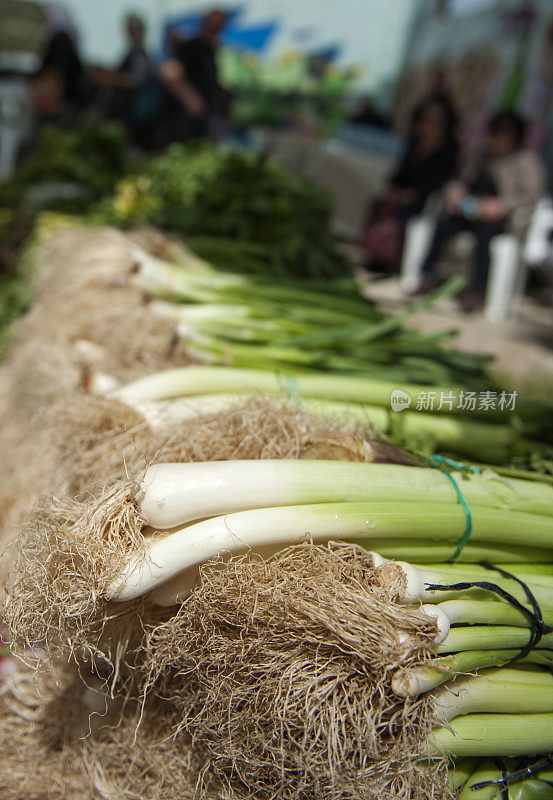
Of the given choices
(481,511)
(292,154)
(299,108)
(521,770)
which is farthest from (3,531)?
(299,108)

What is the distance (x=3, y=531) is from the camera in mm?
2012

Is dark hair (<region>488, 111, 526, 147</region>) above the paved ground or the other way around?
above

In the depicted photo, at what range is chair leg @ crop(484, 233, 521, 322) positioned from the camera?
20.8ft

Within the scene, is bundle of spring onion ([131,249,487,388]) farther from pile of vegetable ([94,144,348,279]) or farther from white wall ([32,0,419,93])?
white wall ([32,0,419,93])

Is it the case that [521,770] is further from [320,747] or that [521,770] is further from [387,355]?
[387,355]

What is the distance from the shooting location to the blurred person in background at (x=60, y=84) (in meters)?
7.27

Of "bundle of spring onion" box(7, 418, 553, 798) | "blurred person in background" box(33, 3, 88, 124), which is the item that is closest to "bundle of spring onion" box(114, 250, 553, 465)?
"bundle of spring onion" box(7, 418, 553, 798)

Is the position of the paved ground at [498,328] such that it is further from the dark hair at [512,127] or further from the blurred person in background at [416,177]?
the dark hair at [512,127]

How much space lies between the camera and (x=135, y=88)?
8.35 meters

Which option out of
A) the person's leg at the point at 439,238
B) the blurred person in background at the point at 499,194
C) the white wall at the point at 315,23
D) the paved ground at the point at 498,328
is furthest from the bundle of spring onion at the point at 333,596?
the white wall at the point at 315,23

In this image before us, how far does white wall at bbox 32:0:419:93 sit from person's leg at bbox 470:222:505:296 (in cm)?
751

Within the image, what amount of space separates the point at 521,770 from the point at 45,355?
81.8 inches

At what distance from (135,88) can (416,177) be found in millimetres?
3977

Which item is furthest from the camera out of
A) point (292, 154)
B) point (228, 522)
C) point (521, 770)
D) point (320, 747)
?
point (292, 154)
